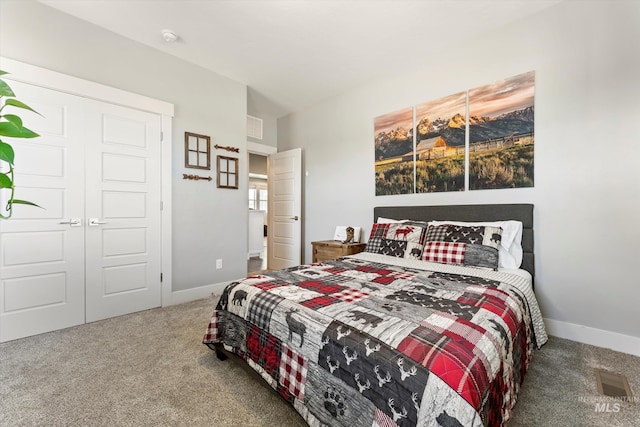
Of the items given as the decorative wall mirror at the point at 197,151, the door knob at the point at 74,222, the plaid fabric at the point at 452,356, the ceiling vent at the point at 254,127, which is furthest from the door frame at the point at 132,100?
the plaid fabric at the point at 452,356

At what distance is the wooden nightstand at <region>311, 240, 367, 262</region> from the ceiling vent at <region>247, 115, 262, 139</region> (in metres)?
2.23

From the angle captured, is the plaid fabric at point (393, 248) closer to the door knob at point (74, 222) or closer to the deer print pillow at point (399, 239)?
the deer print pillow at point (399, 239)

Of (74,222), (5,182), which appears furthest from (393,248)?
(74,222)

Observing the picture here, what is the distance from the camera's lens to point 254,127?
4648 mm

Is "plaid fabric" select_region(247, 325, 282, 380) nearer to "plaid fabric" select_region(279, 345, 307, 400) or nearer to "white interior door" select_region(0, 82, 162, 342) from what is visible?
"plaid fabric" select_region(279, 345, 307, 400)

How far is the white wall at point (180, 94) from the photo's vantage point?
2394 millimetres

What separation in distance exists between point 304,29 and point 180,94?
167cm

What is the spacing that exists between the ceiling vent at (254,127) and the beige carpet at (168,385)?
10.7 ft

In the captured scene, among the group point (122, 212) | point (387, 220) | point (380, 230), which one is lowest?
point (380, 230)

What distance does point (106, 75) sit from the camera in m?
2.75

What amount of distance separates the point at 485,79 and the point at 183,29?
3018 mm

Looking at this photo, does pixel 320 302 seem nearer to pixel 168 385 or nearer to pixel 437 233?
pixel 168 385

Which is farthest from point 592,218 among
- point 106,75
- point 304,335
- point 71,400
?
point 106,75

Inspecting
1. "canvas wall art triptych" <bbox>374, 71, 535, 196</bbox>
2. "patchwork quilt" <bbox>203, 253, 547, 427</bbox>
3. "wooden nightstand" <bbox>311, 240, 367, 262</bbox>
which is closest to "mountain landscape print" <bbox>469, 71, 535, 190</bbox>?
"canvas wall art triptych" <bbox>374, 71, 535, 196</bbox>
